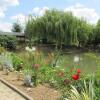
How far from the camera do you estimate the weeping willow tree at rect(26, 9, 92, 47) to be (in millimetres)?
34250

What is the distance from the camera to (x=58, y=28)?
34312 mm

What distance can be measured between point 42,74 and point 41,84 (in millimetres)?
1030

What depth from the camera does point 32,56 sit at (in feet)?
32.2

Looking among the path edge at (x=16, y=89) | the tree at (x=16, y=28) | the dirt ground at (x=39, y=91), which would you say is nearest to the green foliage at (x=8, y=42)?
the tree at (x=16, y=28)

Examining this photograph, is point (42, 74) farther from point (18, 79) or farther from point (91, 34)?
point (91, 34)

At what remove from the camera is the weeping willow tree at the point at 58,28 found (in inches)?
1348

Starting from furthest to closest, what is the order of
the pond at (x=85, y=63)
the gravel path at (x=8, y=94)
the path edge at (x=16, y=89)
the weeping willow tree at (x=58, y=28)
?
the weeping willow tree at (x=58, y=28), the pond at (x=85, y=63), the gravel path at (x=8, y=94), the path edge at (x=16, y=89)

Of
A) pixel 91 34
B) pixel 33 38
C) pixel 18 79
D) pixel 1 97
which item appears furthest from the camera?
pixel 91 34

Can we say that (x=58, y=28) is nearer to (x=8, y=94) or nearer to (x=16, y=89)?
(x=16, y=89)

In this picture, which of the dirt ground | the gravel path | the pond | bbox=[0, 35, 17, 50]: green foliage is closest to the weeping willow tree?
bbox=[0, 35, 17, 50]: green foliage

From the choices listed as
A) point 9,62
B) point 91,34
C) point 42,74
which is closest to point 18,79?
point 42,74

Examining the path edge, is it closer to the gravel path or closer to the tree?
the gravel path

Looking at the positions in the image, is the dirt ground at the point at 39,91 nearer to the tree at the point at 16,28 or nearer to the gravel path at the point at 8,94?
the gravel path at the point at 8,94

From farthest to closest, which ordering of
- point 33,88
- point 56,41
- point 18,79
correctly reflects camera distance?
1. point 56,41
2. point 18,79
3. point 33,88
